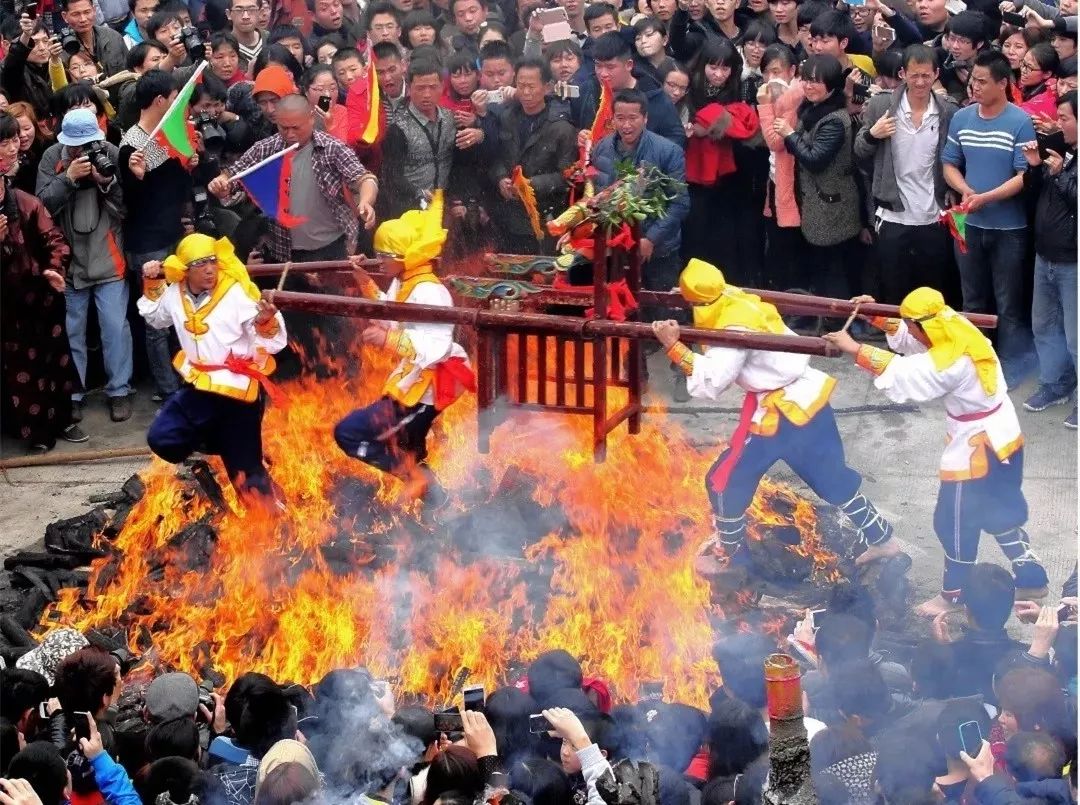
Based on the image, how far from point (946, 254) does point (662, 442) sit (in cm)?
260

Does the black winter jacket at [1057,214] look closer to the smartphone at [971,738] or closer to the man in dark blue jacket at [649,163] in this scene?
the man in dark blue jacket at [649,163]

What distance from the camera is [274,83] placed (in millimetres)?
10570

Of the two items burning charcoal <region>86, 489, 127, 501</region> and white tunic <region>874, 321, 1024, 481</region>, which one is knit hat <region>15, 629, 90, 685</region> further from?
white tunic <region>874, 321, 1024, 481</region>

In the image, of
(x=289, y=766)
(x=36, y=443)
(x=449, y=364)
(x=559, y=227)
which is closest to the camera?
(x=289, y=766)

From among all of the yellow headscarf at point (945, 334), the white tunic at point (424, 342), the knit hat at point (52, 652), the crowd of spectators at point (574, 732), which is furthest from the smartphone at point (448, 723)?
the yellow headscarf at point (945, 334)

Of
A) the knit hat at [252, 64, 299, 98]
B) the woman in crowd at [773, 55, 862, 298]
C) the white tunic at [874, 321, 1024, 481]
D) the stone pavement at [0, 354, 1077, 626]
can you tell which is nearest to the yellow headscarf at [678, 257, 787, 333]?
the white tunic at [874, 321, 1024, 481]

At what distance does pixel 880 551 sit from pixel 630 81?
3788mm

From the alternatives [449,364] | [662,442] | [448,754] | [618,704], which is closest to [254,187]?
[449,364]

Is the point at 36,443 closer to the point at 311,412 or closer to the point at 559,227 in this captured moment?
the point at 311,412

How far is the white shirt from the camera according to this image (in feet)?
34.1

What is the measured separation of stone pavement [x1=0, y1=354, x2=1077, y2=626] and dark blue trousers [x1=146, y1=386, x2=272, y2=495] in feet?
3.77

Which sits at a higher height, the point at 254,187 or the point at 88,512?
the point at 254,187

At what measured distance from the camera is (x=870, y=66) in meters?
11.0

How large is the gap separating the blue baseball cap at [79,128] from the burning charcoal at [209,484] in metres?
2.31
